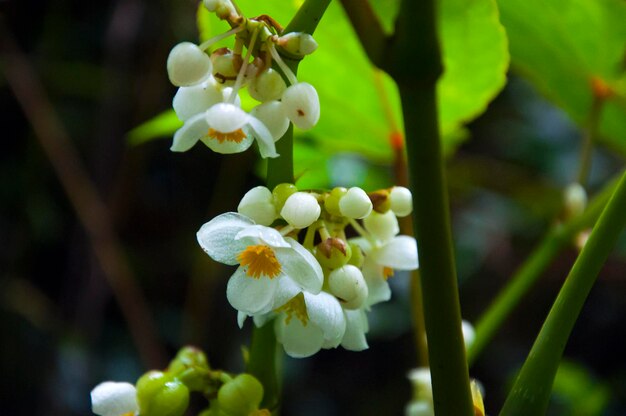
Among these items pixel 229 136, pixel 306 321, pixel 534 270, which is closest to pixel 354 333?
pixel 306 321

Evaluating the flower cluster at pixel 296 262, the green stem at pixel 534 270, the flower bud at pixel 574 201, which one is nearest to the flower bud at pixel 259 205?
the flower cluster at pixel 296 262

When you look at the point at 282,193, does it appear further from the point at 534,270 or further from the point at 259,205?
the point at 534,270

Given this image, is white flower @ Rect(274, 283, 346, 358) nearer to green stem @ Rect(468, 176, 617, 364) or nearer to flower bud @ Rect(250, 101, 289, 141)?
flower bud @ Rect(250, 101, 289, 141)

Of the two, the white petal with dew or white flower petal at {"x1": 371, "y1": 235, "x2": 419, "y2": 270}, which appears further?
white flower petal at {"x1": 371, "y1": 235, "x2": 419, "y2": 270}

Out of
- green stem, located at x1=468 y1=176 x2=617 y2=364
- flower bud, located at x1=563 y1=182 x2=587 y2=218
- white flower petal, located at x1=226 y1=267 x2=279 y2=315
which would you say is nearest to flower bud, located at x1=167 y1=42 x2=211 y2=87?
A: white flower petal, located at x1=226 y1=267 x2=279 y2=315

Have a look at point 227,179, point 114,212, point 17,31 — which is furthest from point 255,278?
point 17,31

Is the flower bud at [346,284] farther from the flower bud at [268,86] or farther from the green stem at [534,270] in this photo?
the green stem at [534,270]
